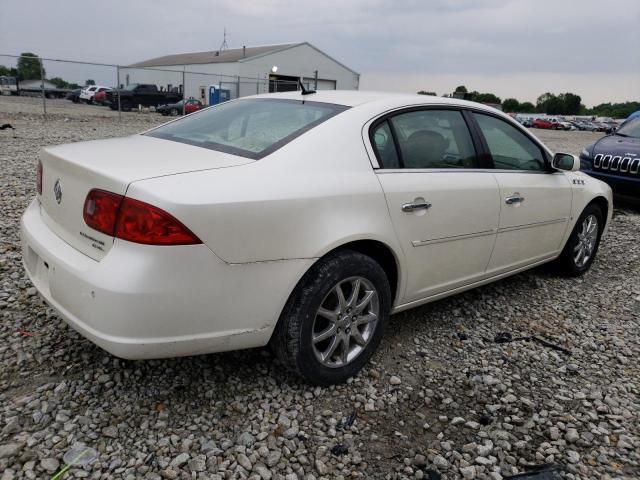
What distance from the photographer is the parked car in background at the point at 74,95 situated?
114ft

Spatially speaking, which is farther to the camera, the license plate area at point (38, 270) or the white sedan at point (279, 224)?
the license plate area at point (38, 270)

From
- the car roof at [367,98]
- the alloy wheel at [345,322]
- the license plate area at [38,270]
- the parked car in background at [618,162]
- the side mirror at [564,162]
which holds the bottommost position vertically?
the alloy wheel at [345,322]

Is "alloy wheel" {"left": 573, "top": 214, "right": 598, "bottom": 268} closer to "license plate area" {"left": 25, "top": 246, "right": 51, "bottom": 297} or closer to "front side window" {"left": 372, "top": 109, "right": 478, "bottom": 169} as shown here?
"front side window" {"left": 372, "top": 109, "right": 478, "bottom": 169}

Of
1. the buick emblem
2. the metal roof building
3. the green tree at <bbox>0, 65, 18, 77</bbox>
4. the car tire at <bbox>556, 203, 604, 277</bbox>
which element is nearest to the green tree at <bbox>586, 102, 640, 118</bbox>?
the metal roof building

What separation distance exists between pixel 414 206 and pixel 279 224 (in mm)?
905

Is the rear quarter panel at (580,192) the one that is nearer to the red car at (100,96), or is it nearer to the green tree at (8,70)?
the green tree at (8,70)

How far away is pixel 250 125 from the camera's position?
9.75 ft

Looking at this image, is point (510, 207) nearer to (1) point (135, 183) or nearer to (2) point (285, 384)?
(2) point (285, 384)

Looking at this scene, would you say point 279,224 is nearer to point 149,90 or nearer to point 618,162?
point 618,162

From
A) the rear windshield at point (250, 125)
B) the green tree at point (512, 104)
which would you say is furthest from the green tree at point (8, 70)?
the green tree at point (512, 104)

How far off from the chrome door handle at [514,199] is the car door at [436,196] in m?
0.13

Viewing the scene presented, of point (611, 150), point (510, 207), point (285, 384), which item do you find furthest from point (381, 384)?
point (611, 150)

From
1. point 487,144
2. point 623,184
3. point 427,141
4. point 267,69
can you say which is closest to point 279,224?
point 427,141

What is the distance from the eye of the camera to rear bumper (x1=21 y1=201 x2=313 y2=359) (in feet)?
6.75
